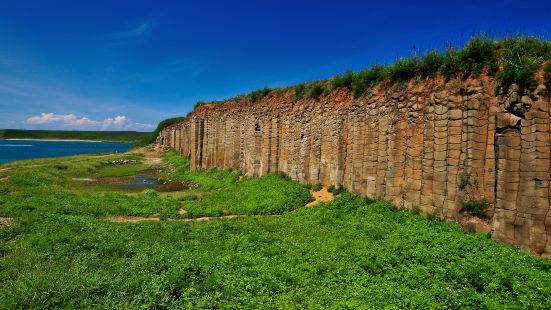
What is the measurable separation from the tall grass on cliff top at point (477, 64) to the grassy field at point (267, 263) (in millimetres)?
5165

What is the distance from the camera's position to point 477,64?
37.0 ft

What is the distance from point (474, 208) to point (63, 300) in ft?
38.1

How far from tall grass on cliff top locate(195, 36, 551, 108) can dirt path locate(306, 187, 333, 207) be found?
5363mm

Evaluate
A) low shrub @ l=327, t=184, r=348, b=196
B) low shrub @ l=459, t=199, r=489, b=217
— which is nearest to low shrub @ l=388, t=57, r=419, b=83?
low shrub @ l=327, t=184, r=348, b=196

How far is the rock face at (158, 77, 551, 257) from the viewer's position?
9.32 m

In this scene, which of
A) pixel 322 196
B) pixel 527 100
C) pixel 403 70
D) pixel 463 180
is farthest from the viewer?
pixel 322 196

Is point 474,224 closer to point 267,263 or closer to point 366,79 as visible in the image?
point 267,263

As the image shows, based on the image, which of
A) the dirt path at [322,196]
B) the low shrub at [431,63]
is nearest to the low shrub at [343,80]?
the low shrub at [431,63]

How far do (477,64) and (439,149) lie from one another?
10.4 feet

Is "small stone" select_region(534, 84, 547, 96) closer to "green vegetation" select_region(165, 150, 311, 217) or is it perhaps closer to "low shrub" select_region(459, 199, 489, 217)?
"low shrub" select_region(459, 199, 489, 217)

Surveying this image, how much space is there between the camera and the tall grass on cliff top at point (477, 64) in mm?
9914

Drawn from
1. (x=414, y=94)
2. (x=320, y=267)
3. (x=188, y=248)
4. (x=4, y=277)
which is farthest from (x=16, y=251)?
(x=414, y=94)

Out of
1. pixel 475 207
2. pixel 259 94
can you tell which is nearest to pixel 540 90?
pixel 475 207

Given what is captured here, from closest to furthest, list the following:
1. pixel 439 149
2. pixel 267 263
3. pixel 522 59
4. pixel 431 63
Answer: pixel 267 263
pixel 522 59
pixel 439 149
pixel 431 63
